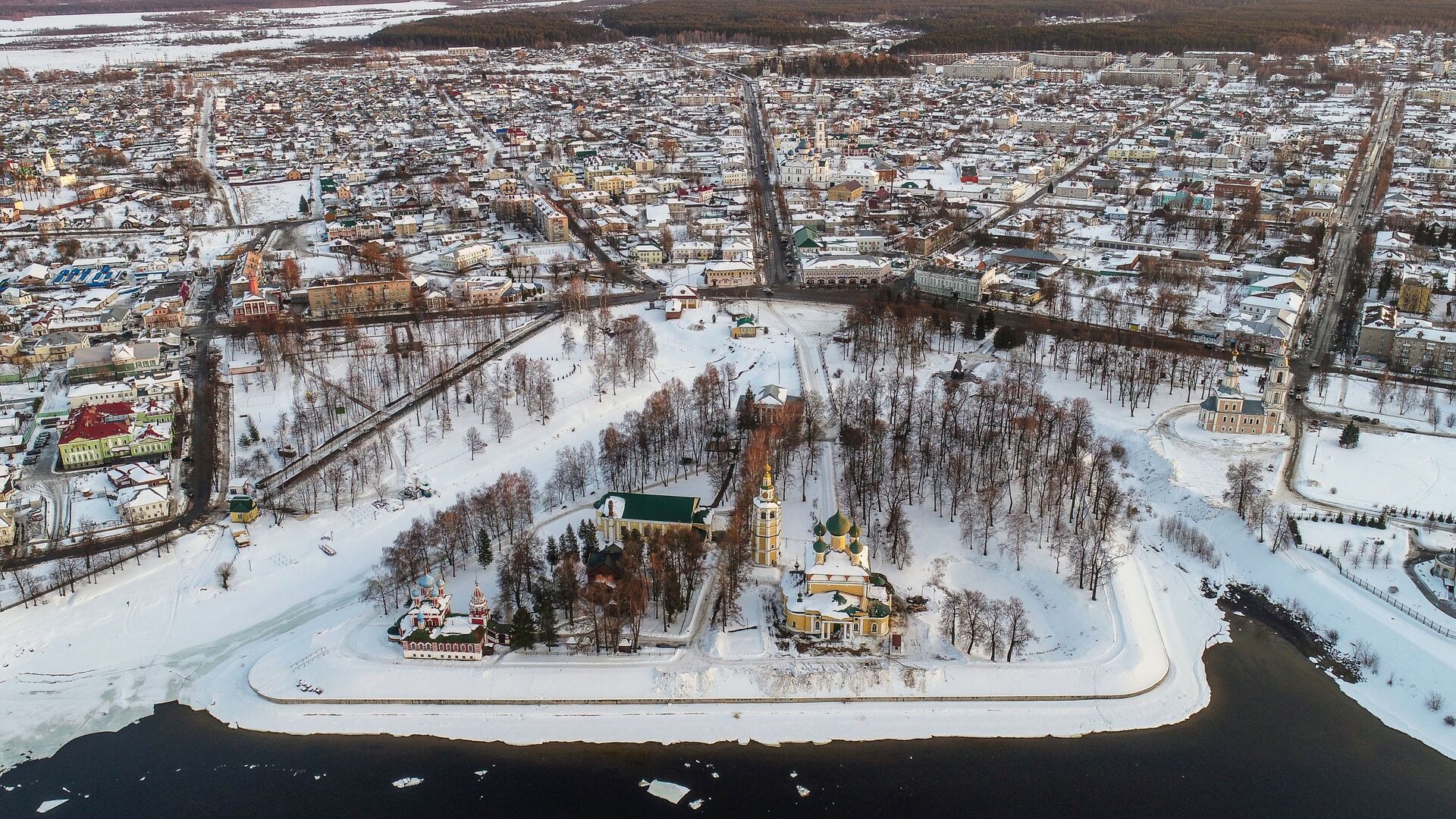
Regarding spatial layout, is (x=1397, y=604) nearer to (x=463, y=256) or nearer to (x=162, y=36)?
(x=463, y=256)

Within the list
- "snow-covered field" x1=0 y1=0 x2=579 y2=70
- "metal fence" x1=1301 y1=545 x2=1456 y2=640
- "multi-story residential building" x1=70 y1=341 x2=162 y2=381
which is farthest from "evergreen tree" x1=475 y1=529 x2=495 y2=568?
"snow-covered field" x1=0 y1=0 x2=579 y2=70

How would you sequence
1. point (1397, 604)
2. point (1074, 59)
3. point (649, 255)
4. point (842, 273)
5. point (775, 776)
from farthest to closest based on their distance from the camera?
point (1074, 59), point (649, 255), point (842, 273), point (1397, 604), point (775, 776)

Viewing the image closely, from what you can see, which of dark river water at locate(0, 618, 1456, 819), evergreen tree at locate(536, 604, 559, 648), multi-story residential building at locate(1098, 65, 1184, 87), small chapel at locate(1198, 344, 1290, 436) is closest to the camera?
dark river water at locate(0, 618, 1456, 819)

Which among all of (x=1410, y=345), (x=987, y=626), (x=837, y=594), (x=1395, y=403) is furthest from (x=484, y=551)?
(x=1410, y=345)

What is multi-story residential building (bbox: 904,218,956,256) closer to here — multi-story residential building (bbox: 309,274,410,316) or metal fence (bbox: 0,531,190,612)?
multi-story residential building (bbox: 309,274,410,316)

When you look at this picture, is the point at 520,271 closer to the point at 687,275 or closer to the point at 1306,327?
the point at 687,275

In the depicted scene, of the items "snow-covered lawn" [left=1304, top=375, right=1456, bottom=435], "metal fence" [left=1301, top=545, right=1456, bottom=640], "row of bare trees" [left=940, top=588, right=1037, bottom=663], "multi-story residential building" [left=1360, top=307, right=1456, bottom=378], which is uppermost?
"multi-story residential building" [left=1360, top=307, right=1456, bottom=378]

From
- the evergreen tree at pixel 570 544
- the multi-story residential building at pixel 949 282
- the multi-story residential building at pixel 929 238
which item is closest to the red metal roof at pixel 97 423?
the evergreen tree at pixel 570 544
